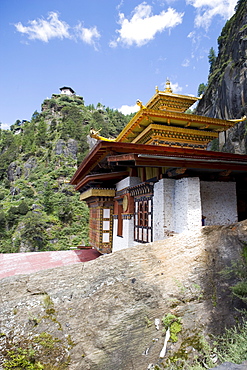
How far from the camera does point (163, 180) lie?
19.3 ft

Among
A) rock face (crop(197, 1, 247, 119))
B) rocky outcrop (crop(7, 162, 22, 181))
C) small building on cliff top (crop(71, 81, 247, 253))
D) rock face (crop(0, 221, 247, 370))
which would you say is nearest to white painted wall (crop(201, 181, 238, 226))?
small building on cliff top (crop(71, 81, 247, 253))

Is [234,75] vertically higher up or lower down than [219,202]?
higher up

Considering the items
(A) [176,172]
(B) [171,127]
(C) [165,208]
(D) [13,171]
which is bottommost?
(C) [165,208]

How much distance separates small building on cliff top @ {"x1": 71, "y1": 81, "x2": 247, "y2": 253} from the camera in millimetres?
5281

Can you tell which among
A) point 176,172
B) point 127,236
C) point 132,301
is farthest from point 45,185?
point 132,301

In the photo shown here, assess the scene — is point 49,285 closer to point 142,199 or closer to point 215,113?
→ point 142,199

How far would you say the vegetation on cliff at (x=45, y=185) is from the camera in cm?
3715

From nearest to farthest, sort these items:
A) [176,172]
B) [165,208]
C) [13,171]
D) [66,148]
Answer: [176,172] < [165,208] < [66,148] < [13,171]

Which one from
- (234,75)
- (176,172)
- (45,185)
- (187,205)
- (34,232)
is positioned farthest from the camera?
(45,185)

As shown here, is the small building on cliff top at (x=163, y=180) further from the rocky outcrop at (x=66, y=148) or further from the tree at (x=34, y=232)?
the rocky outcrop at (x=66, y=148)

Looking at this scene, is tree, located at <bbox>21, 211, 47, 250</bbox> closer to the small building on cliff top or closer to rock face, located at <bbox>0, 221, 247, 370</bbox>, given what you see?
the small building on cliff top

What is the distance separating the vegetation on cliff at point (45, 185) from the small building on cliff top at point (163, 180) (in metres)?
29.1

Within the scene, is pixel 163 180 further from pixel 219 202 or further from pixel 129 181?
pixel 129 181

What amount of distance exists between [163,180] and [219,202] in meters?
1.68
